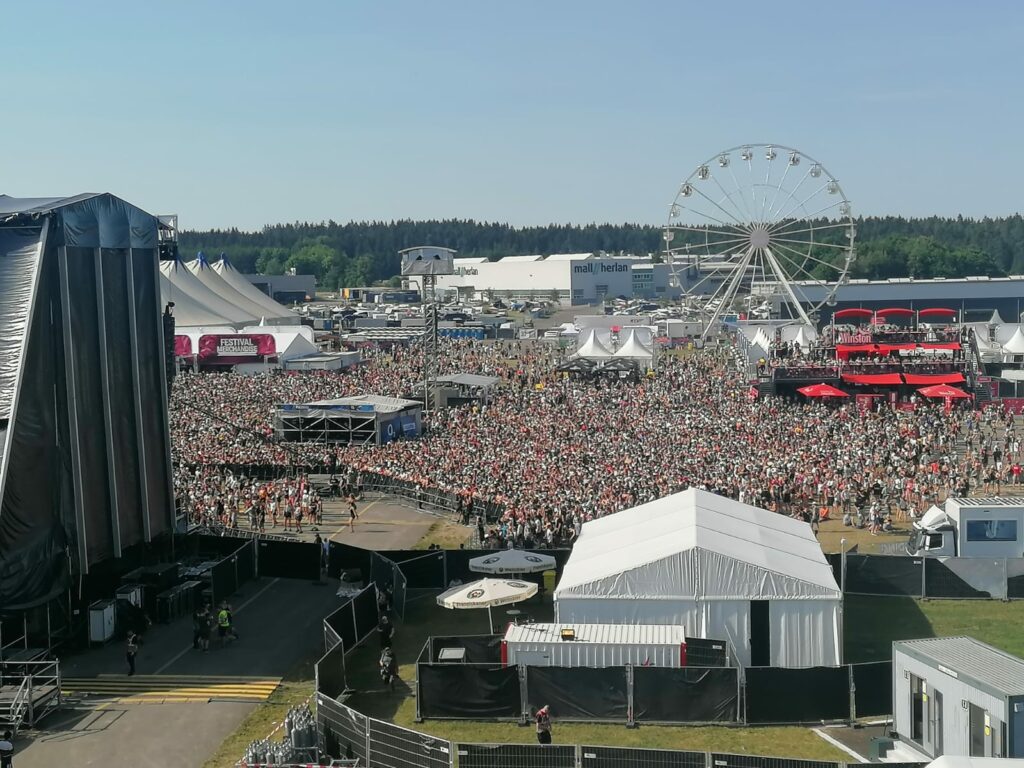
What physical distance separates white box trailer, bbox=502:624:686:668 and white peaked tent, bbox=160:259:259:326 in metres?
68.1

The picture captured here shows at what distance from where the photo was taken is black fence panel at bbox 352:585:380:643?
2127cm

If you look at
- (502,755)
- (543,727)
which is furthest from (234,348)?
(502,755)

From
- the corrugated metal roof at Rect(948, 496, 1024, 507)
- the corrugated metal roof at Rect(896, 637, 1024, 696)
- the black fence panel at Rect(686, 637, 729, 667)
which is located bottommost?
the black fence panel at Rect(686, 637, 729, 667)

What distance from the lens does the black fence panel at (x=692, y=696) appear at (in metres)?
17.1

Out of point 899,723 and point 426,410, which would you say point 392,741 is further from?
point 426,410

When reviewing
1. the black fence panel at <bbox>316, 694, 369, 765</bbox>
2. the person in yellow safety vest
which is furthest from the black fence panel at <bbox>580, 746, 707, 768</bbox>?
the person in yellow safety vest

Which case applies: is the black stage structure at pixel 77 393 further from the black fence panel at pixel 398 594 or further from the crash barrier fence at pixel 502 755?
the crash barrier fence at pixel 502 755

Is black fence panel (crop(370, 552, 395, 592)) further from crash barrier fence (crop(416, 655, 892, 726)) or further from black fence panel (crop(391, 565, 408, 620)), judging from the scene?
crash barrier fence (crop(416, 655, 892, 726))

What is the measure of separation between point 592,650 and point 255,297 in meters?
81.6

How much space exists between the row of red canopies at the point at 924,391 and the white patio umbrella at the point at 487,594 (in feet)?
96.3

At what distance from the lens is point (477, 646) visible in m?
18.8

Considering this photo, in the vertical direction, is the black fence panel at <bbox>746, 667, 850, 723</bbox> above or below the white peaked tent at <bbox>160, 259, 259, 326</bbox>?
below

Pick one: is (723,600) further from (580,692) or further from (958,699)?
(958,699)

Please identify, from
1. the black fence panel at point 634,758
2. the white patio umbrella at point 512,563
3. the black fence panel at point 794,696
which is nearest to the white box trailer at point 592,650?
the black fence panel at point 794,696
